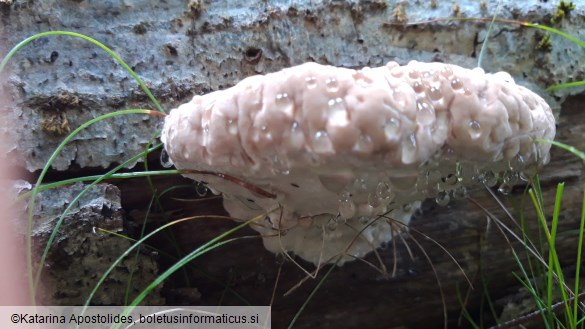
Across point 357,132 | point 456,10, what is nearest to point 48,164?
point 357,132

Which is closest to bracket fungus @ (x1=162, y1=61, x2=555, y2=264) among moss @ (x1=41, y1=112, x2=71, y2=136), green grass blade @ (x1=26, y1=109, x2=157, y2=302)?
green grass blade @ (x1=26, y1=109, x2=157, y2=302)

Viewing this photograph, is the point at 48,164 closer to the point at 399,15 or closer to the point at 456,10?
the point at 399,15

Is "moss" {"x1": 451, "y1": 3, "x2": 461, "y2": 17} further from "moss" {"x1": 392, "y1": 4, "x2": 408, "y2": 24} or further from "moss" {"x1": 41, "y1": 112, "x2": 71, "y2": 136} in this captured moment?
"moss" {"x1": 41, "y1": 112, "x2": 71, "y2": 136}

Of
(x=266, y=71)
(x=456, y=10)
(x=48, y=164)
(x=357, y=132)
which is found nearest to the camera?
(x=357, y=132)

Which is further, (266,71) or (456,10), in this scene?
(456,10)

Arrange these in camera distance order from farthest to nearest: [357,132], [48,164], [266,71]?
[266,71], [48,164], [357,132]

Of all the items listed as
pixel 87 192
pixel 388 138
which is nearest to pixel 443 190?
pixel 388 138

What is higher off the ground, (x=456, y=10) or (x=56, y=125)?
(x=456, y=10)

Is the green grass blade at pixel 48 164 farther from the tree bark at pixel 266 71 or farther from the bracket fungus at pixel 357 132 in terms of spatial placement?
the bracket fungus at pixel 357 132

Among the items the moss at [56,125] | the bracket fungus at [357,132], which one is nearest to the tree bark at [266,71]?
the moss at [56,125]

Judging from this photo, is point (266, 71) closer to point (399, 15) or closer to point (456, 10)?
point (399, 15)
